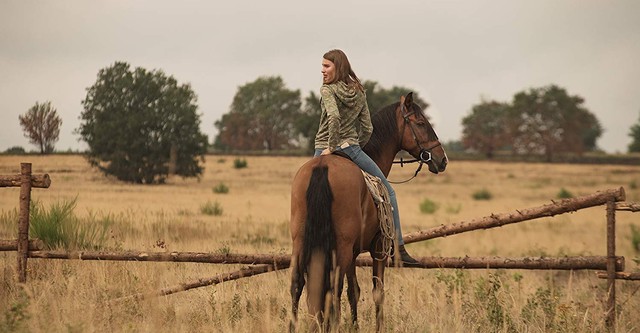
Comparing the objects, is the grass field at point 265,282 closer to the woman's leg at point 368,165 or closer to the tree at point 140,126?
the woman's leg at point 368,165

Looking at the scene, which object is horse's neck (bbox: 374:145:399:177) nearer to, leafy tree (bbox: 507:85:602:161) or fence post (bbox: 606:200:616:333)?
fence post (bbox: 606:200:616:333)

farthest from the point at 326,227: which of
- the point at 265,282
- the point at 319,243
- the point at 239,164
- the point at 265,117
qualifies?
the point at 265,117

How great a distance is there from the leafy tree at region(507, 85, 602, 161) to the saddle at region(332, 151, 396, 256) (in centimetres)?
7568

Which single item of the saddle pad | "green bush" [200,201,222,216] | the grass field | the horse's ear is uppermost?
the horse's ear

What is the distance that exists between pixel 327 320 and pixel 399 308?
78.4 inches

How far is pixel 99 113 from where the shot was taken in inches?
1598

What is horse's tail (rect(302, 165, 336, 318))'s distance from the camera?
6.16m

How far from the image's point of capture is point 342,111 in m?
7.16

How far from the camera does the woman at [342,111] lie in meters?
6.93

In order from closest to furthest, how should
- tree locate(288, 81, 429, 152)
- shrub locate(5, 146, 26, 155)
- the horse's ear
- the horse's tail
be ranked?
the horse's tail, the horse's ear, shrub locate(5, 146, 26, 155), tree locate(288, 81, 429, 152)

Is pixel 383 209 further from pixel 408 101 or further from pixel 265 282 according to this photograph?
pixel 265 282

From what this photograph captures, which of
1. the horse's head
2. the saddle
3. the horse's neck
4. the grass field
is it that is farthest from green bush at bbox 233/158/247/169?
the saddle

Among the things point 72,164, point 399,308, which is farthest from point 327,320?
point 72,164

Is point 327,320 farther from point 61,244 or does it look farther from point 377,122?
point 61,244
